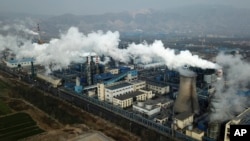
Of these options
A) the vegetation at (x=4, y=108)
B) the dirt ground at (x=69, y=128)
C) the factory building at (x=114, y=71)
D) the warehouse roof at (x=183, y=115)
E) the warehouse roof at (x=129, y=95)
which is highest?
the factory building at (x=114, y=71)

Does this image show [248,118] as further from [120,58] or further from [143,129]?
[120,58]

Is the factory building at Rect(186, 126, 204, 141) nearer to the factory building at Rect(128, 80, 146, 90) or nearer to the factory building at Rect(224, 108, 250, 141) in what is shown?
the factory building at Rect(224, 108, 250, 141)

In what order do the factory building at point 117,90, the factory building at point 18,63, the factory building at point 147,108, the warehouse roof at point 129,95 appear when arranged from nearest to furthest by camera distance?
the factory building at point 147,108 < the warehouse roof at point 129,95 < the factory building at point 117,90 < the factory building at point 18,63

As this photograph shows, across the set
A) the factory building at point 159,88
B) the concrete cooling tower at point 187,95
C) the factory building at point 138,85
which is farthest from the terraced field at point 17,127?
the factory building at point 159,88

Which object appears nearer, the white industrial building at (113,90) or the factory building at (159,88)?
the white industrial building at (113,90)

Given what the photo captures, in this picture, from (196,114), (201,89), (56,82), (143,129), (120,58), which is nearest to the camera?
(143,129)

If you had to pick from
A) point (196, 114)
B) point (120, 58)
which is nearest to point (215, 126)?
point (196, 114)

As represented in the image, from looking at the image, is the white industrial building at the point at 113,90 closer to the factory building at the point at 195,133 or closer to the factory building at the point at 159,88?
the factory building at the point at 159,88
